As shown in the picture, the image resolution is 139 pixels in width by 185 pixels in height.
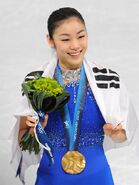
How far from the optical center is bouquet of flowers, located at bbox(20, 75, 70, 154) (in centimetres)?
192

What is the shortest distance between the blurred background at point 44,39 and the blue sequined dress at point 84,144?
1387 millimetres

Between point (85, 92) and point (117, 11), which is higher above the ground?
point (85, 92)

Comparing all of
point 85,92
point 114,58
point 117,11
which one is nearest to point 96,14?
point 117,11

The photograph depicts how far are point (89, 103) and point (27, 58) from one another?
221 cm

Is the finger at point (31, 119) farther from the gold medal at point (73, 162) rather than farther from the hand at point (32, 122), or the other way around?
the gold medal at point (73, 162)

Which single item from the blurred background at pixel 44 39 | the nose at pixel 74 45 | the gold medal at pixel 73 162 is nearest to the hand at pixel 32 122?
the gold medal at pixel 73 162

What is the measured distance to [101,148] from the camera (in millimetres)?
2135

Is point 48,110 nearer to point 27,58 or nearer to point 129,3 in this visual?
point 27,58

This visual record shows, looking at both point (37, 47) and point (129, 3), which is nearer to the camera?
point (37, 47)

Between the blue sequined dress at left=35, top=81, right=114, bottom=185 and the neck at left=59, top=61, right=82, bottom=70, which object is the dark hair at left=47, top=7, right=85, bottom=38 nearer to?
the neck at left=59, top=61, right=82, bottom=70

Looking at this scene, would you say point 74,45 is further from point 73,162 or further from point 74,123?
point 73,162

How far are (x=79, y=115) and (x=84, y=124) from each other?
42mm

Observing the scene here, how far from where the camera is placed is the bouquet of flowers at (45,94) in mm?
1924

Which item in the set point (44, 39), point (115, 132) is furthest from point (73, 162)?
point (44, 39)
